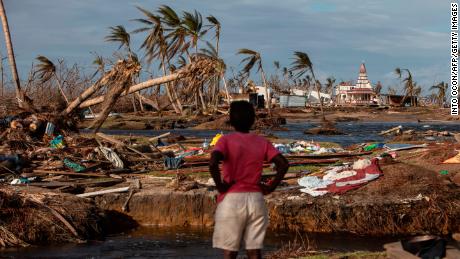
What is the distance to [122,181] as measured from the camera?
12305mm

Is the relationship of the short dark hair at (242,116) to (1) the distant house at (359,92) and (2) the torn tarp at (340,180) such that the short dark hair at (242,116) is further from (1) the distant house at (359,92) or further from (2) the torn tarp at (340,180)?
(1) the distant house at (359,92)

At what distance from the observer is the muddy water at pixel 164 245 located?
9.27 metres

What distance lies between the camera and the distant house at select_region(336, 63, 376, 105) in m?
81.0

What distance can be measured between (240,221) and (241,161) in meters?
0.42

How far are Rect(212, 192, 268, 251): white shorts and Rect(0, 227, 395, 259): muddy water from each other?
4.14m

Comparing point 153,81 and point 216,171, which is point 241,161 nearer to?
point 216,171

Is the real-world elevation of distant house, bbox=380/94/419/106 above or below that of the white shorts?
below

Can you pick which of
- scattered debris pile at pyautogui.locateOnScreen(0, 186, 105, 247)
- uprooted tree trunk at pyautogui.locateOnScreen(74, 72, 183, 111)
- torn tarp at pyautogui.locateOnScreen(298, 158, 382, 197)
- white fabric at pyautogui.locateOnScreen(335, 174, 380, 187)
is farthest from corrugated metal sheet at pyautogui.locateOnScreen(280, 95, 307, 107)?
scattered debris pile at pyautogui.locateOnScreen(0, 186, 105, 247)

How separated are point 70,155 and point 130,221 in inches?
139

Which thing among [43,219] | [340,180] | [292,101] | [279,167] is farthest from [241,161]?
[292,101]

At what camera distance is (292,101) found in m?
71.4

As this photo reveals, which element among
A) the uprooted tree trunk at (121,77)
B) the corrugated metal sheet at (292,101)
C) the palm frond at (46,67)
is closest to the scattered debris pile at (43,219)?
the uprooted tree trunk at (121,77)

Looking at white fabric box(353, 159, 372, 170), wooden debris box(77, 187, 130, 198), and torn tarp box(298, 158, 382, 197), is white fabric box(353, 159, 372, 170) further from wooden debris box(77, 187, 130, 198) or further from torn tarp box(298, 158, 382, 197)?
wooden debris box(77, 187, 130, 198)

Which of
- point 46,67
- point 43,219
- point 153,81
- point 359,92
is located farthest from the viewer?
point 359,92
